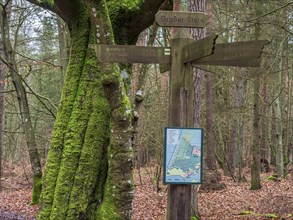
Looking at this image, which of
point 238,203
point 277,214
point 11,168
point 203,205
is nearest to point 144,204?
point 203,205

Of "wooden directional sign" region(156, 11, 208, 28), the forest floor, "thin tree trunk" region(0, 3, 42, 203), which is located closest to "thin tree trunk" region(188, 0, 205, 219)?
the forest floor

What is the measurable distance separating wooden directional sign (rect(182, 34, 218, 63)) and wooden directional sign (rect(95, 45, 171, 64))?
0.23 meters

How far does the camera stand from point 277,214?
8.09 m

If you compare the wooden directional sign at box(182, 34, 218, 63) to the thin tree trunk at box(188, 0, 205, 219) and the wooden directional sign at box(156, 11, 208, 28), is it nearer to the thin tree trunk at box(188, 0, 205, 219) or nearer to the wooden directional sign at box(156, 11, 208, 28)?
the wooden directional sign at box(156, 11, 208, 28)

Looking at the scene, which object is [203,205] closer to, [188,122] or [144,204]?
[144,204]

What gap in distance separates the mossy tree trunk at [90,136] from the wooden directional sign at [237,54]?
49.1 inches

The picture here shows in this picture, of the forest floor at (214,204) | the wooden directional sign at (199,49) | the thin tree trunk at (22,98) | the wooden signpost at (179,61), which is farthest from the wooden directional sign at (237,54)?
the thin tree trunk at (22,98)

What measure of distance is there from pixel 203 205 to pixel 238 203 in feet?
3.39

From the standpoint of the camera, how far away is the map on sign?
3.98 m

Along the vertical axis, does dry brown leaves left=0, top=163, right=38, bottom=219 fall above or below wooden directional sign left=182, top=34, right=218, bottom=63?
below

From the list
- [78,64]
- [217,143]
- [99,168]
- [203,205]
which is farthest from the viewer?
[217,143]

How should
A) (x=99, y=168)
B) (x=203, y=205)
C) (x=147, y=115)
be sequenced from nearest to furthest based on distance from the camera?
1. (x=99, y=168)
2. (x=203, y=205)
3. (x=147, y=115)

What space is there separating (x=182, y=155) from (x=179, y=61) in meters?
1.07

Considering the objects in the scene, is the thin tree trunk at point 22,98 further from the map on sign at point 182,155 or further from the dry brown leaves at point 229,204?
the map on sign at point 182,155
